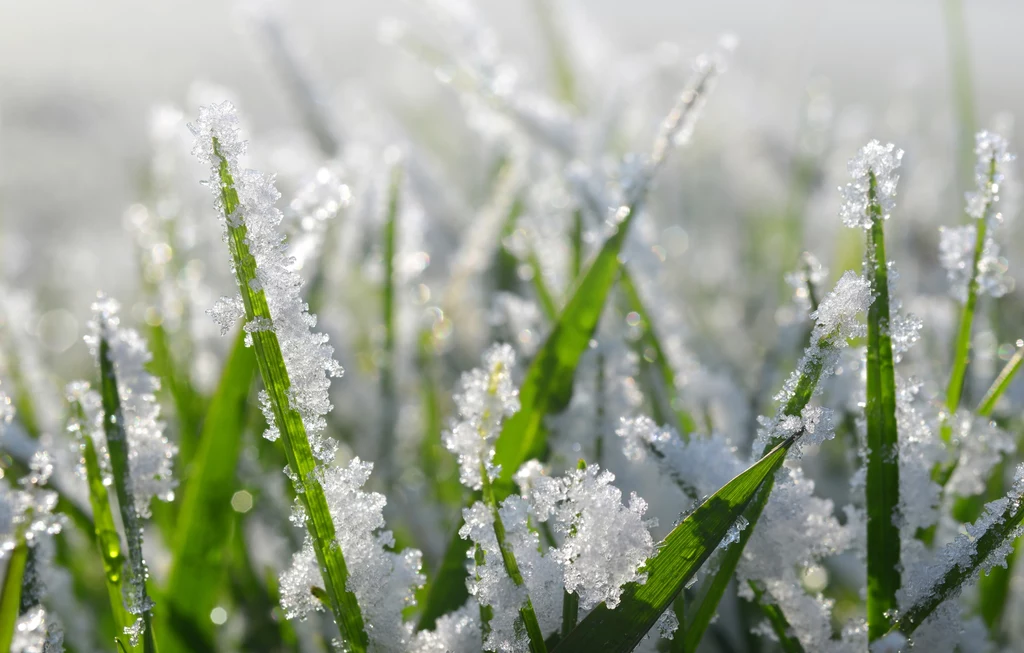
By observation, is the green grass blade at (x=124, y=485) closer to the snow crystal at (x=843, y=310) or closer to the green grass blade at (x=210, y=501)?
the green grass blade at (x=210, y=501)

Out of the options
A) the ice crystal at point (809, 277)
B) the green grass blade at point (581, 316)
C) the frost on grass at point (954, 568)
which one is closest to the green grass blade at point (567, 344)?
the green grass blade at point (581, 316)

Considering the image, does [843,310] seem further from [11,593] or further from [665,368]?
[11,593]

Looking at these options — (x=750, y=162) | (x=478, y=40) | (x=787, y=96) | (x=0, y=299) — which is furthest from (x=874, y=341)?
(x=787, y=96)

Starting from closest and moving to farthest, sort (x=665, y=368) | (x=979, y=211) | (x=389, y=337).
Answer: (x=979, y=211) < (x=665, y=368) < (x=389, y=337)

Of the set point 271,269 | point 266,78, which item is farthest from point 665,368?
point 266,78

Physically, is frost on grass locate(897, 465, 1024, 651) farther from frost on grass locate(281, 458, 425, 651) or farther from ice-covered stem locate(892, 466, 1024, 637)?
frost on grass locate(281, 458, 425, 651)

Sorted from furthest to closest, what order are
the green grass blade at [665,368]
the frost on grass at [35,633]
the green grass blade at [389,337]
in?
the green grass blade at [389,337]
the green grass blade at [665,368]
the frost on grass at [35,633]

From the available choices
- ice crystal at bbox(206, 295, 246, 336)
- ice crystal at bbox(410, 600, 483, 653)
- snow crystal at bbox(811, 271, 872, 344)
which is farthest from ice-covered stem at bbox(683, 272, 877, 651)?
ice crystal at bbox(206, 295, 246, 336)
